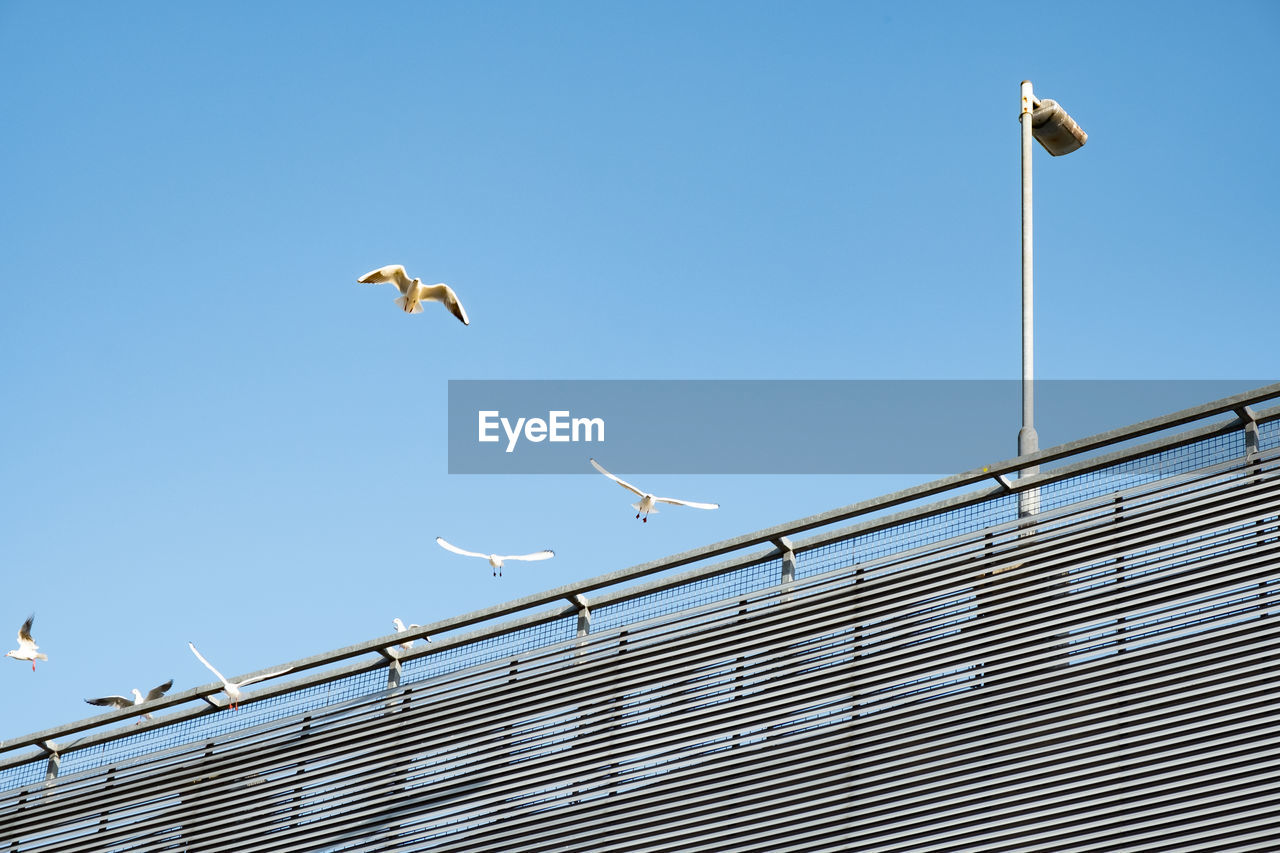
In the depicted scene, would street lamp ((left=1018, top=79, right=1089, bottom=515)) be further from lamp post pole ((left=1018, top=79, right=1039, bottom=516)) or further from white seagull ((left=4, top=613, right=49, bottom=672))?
white seagull ((left=4, top=613, right=49, bottom=672))

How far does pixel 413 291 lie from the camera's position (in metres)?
18.7

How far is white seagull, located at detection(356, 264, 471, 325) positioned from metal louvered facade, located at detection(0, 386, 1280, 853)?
474cm

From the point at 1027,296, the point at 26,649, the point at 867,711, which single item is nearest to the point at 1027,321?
the point at 1027,296

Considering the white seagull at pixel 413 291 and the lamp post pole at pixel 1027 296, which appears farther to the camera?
the white seagull at pixel 413 291

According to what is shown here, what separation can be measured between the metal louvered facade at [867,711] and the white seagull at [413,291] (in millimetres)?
4737

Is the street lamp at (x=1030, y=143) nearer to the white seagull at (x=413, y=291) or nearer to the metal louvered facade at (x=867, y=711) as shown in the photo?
the metal louvered facade at (x=867, y=711)

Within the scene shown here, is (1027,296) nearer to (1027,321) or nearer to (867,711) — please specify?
(1027,321)

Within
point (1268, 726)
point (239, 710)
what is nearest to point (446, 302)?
point (239, 710)

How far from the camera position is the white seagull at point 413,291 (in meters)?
18.5

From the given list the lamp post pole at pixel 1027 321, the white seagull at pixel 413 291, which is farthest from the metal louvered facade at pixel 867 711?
the white seagull at pixel 413 291

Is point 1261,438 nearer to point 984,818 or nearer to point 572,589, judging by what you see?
point 984,818

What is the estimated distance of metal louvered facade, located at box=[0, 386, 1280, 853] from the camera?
1131 cm

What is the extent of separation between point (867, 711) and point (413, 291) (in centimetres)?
832

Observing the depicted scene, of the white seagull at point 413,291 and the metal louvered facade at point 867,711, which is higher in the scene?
the white seagull at point 413,291
